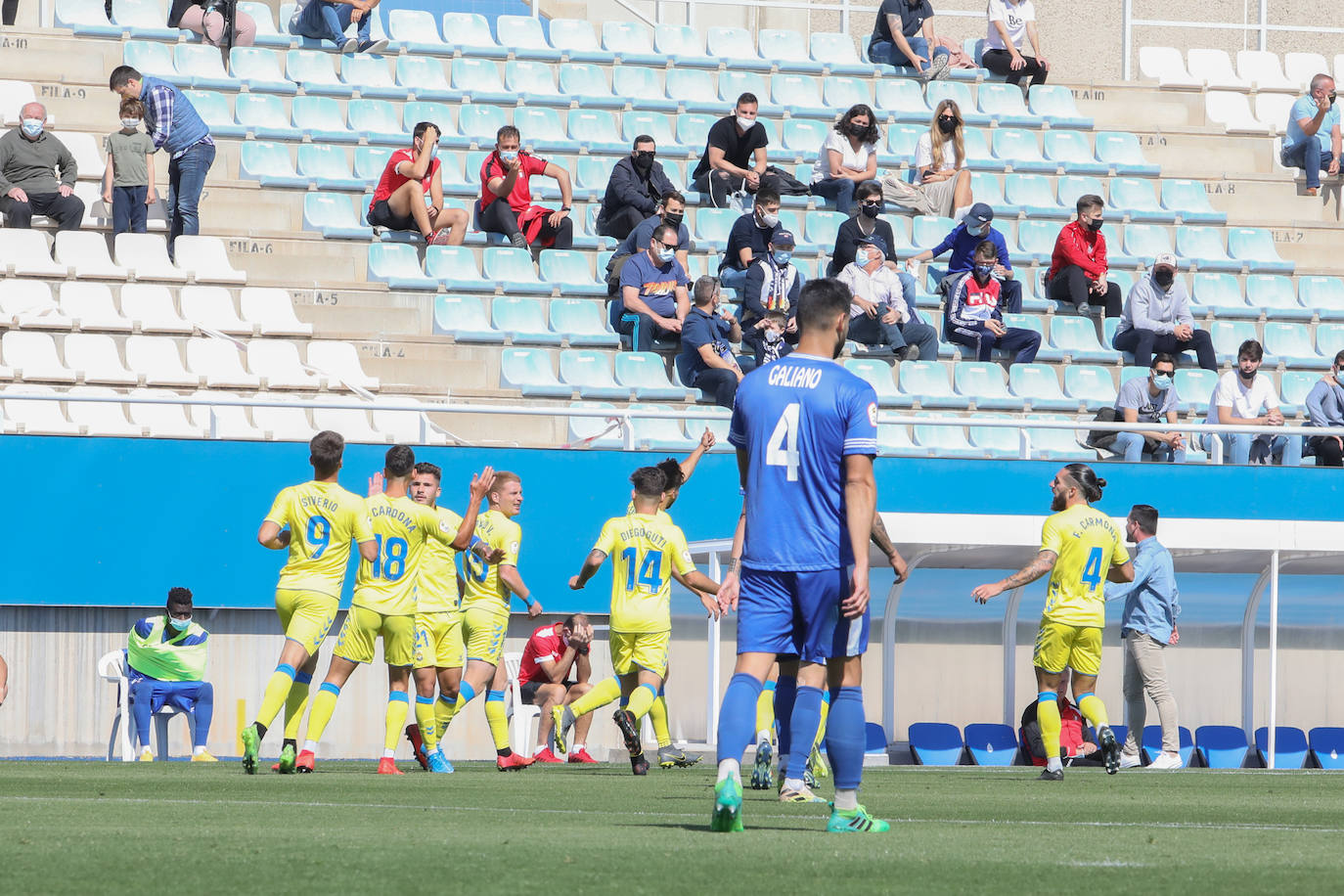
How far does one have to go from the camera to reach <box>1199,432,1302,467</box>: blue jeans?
1758cm

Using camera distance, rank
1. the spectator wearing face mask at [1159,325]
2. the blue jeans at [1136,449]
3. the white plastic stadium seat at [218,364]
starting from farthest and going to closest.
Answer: the spectator wearing face mask at [1159,325] → the blue jeans at [1136,449] → the white plastic stadium seat at [218,364]

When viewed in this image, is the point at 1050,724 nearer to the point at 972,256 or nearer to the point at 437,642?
the point at 437,642

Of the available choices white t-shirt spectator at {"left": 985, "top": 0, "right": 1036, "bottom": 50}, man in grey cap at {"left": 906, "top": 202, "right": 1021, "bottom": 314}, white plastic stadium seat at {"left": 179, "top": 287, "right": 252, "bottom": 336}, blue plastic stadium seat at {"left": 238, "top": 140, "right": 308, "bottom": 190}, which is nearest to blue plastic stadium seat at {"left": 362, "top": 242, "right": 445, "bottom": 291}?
blue plastic stadium seat at {"left": 238, "top": 140, "right": 308, "bottom": 190}

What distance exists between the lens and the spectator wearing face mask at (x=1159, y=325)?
64.0ft

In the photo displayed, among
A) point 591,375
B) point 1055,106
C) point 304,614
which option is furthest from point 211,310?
point 1055,106

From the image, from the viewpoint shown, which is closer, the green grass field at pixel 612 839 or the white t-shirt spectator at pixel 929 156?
the green grass field at pixel 612 839

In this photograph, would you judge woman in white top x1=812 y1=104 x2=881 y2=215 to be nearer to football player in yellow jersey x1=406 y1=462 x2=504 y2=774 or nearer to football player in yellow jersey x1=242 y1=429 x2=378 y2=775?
football player in yellow jersey x1=406 y1=462 x2=504 y2=774

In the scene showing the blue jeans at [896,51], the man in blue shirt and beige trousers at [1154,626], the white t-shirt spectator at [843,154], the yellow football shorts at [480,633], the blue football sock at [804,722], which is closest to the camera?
the blue football sock at [804,722]

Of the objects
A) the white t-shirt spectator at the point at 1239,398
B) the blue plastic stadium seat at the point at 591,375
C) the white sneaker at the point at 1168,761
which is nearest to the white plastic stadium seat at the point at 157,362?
the blue plastic stadium seat at the point at 591,375

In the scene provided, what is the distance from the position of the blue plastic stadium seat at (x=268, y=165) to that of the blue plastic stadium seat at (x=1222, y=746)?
1050 centimetres

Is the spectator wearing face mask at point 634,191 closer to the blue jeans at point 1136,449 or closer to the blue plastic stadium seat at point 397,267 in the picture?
the blue plastic stadium seat at point 397,267

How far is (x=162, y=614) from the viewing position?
16.3m

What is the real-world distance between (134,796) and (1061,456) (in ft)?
35.6

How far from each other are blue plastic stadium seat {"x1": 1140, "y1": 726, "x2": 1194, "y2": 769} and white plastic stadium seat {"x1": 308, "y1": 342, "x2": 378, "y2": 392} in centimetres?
760
